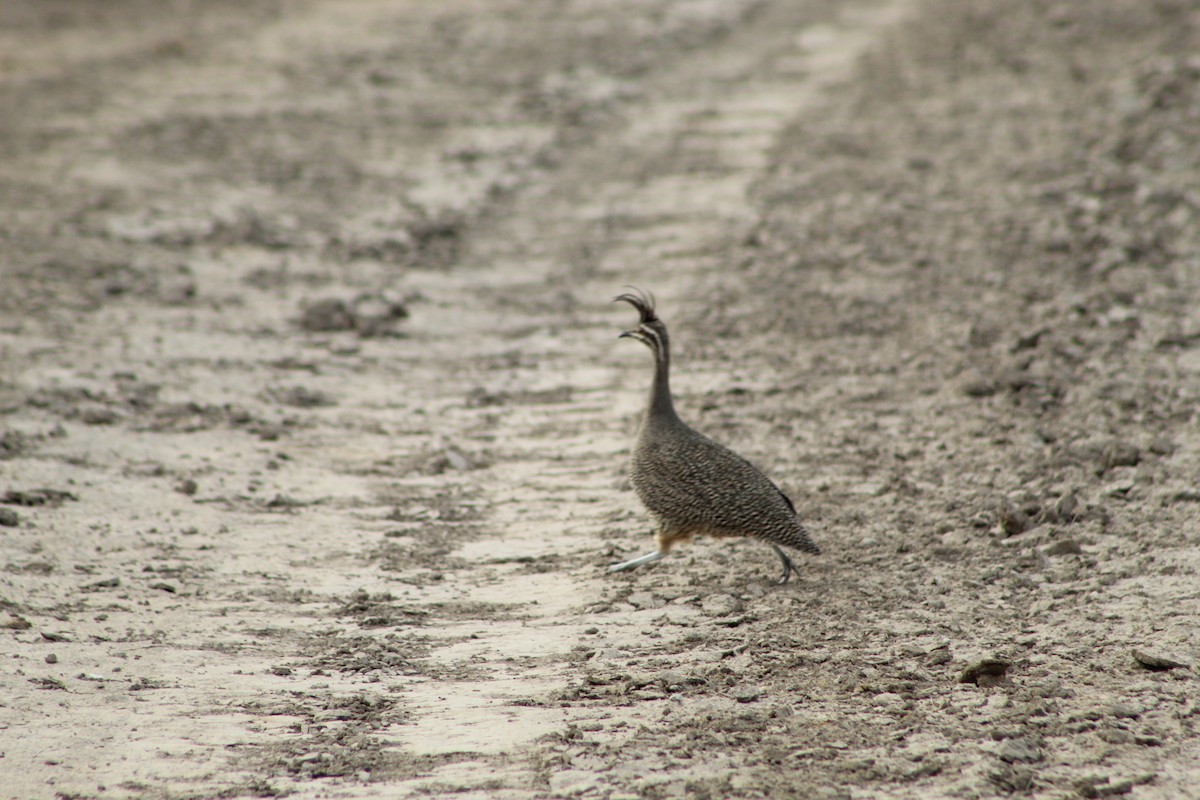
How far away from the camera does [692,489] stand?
21.2 feet

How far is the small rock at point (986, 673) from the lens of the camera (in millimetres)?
5359

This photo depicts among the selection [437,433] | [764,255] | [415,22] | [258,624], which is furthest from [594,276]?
[415,22]

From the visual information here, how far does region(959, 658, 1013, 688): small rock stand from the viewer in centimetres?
536

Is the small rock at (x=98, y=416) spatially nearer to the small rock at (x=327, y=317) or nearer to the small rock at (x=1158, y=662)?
the small rock at (x=327, y=317)

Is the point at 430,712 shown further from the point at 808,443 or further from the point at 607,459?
the point at 808,443

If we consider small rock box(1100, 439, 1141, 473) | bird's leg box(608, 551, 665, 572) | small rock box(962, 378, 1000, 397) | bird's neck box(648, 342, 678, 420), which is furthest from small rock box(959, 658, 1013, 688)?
small rock box(962, 378, 1000, 397)

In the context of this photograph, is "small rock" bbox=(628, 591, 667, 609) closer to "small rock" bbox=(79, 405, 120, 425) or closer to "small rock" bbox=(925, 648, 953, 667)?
"small rock" bbox=(925, 648, 953, 667)

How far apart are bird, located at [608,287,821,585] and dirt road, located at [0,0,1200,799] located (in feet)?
0.94

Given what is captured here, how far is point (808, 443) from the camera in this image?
8.02 m

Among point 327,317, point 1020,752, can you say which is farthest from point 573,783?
point 327,317

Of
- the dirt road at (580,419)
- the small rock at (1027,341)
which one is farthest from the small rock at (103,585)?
the small rock at (1027,341)

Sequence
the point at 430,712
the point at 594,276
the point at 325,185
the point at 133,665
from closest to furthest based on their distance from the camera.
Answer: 1. the point at 430,712
2. the point at 133,665
3. the point at 594,276
4. the point at 325,185

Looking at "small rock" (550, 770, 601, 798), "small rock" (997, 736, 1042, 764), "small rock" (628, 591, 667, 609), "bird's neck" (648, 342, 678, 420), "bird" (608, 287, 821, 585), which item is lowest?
"small rock" (628, 591, 667, 609)

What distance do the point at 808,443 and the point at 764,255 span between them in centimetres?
380
